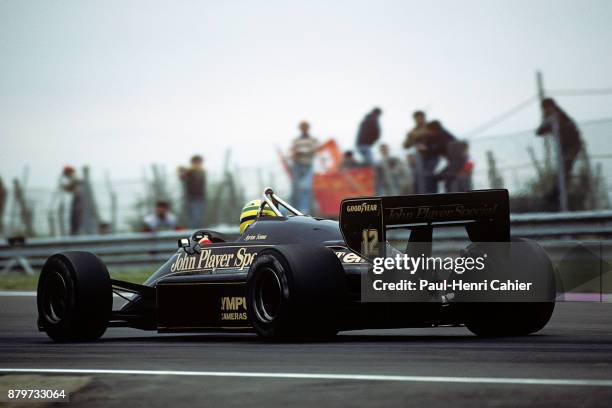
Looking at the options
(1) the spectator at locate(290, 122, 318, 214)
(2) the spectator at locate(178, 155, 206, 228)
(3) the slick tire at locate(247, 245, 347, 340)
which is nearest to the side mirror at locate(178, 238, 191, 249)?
(3) the slick tire at locate(247, 245, 347, 340)

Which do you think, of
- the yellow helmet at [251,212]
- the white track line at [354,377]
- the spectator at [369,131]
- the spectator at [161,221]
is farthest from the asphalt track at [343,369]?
the spectator at [161,221]

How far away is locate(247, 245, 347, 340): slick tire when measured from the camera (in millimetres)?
8477

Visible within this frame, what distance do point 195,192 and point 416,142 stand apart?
422 cm

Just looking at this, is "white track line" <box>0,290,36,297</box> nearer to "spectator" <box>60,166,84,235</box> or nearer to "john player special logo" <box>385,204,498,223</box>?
"spectator" <box>60,166,84,235</box>

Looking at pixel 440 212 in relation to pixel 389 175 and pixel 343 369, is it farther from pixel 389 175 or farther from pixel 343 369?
pixel 389 175

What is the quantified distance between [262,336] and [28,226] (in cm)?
1546

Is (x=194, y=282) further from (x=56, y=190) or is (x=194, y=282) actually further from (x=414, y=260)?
(x=56, y=190)

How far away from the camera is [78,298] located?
379 inches

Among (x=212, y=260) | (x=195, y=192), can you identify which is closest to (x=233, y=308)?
(x=212, y=260)

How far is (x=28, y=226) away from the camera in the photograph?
77.4ft

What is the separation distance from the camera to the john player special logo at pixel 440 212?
28.7 ft

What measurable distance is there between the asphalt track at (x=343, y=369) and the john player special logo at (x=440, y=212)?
852mm

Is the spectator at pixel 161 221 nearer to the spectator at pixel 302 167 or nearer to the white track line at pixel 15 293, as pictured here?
the spectator at pixel 302 167

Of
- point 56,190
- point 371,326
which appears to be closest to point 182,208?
point 56,190
